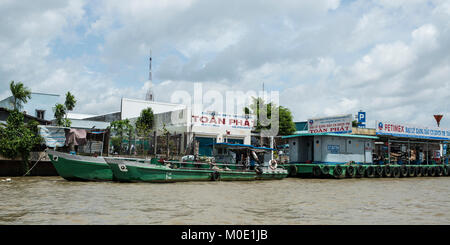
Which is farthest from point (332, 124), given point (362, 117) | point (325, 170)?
point (325, 170)

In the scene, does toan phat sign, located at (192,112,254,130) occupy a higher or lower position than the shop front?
higher

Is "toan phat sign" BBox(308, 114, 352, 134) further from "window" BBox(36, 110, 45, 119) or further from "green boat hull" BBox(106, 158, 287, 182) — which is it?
"window" BBox(36, 110, 45, 119)

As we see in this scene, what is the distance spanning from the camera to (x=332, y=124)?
84.2ft

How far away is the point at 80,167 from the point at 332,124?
16.9 metres

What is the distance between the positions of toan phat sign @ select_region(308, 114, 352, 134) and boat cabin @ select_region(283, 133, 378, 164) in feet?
3.49

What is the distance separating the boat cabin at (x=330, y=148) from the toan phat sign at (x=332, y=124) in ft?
3.49

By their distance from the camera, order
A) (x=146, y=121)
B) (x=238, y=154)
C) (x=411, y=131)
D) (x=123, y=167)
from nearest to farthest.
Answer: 1. (x=123, y=167)
2. (x=238, y=154)
3. (x=411, y=131)
4. (x=146, y=121)

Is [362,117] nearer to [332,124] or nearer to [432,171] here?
[332,124]

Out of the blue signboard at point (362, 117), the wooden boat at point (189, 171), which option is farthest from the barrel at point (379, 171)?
the wooden boat at point (189, 171)

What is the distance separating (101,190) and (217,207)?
Result: 546cm

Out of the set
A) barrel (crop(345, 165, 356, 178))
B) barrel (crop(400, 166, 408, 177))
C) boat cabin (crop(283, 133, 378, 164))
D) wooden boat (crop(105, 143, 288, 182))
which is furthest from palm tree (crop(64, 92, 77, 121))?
barrel (crop(400, 166, 408, 177))

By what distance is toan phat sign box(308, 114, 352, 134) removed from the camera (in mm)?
24498

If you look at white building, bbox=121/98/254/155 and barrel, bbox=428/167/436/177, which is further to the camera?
white building, bbox=121/98/254/155
